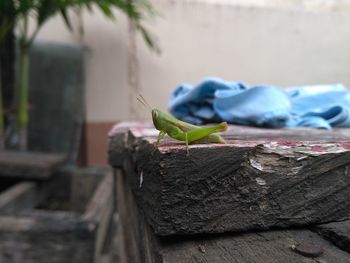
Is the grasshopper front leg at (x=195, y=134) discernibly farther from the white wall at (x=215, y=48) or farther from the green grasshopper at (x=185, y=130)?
the white wall at (x=215, y=48)

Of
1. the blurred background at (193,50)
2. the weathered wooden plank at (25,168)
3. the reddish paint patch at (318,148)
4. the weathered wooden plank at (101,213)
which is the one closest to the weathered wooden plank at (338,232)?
the reddish paint patch at (318,148)

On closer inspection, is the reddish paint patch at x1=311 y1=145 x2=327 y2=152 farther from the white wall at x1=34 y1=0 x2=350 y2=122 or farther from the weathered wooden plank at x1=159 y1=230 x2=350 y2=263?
the white wall at x1=34 y1=0 x2=350 y2=122

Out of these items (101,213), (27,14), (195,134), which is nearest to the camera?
(195,134)

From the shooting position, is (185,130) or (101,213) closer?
(185,130)

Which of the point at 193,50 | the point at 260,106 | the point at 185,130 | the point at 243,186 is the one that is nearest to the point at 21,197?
the point at 260,106

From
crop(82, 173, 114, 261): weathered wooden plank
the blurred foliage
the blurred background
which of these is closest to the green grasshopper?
crop(82, 173, 114, 261): weathered wooden plank

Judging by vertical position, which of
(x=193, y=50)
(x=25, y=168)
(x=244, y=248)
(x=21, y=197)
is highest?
(x=193, y=50)

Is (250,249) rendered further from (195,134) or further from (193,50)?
(193,50)
